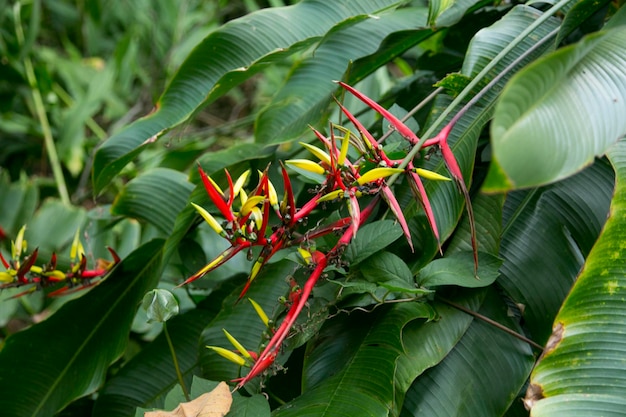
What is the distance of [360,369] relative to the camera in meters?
0.61

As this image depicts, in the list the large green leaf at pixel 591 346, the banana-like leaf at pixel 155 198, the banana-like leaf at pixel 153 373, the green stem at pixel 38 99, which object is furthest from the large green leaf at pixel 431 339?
the green stem at pixel 38 99

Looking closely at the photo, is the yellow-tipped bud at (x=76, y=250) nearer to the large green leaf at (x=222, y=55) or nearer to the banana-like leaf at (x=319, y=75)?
the large green leaf at (x=222, y=55)

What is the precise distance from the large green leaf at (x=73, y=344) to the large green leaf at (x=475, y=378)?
40 centimetres

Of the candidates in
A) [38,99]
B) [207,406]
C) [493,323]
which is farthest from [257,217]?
[38,99]

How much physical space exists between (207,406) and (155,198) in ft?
1.60

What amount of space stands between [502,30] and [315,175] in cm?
33

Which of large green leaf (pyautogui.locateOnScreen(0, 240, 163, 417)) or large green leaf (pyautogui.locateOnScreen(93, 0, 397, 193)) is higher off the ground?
large green leaf (pyautogui.locateOnScreen(93, 0, 397, 193))

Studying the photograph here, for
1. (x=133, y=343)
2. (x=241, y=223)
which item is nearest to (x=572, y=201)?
(x=241, y=223)

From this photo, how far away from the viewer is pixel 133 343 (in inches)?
47.6

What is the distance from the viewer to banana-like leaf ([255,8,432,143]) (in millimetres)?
913

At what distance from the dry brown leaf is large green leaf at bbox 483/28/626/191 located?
31cm

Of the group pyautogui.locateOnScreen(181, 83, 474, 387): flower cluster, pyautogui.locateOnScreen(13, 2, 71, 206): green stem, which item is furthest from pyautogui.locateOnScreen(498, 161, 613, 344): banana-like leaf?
pyautogui.locateOnScreen(13, 2, 71, 206): green stem

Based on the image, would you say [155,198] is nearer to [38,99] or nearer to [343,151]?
[343,151]

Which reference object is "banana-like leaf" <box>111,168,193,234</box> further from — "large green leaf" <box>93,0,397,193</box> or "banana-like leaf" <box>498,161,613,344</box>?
"banana-like leaf" <box>498,161,613,344</box>
